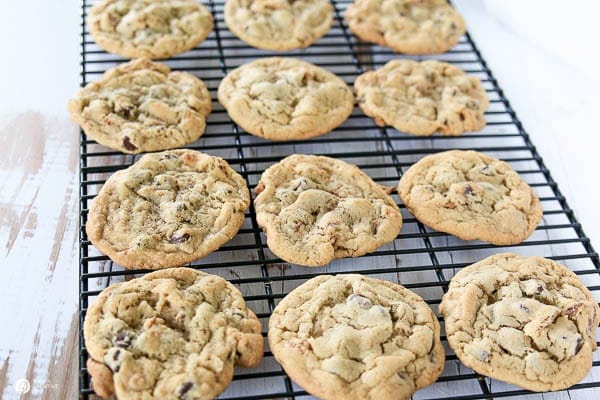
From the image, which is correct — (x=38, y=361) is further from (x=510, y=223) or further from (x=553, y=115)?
(x=553, y=115)

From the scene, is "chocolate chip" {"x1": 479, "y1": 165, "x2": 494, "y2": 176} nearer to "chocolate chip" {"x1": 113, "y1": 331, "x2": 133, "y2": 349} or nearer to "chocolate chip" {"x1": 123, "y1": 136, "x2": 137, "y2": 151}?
"chocolate chip" {"x1": 123, "y1": 136, "x2": 137, "y2": 151}

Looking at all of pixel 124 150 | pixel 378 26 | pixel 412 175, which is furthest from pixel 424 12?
pixel 124 150

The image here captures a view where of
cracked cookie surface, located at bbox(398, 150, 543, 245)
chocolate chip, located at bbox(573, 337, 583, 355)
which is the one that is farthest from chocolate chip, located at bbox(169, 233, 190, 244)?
chocolate chip, located at bbox(573, 337, 583, 355)

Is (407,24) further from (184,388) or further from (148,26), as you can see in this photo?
(184,388)

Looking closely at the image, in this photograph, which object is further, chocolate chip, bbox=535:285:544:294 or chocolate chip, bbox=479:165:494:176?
chocolate chip, bbox=479:165:494:176

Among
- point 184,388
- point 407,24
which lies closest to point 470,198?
point 407,24

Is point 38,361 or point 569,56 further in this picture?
point 569,56
